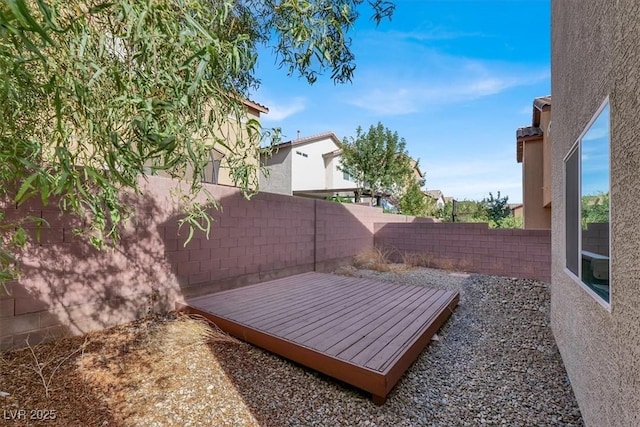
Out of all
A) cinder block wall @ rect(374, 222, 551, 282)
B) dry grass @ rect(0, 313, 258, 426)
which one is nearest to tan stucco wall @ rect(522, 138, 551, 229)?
cinder block wall @ rect(374, 222, 551, 282)

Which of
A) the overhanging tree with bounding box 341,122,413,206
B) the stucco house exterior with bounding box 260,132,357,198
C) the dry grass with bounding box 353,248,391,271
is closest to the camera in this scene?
the dry grass with bounding box 353,248,391,271

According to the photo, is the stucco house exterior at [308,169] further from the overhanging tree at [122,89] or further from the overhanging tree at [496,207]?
the overhanging tree at [122,89]

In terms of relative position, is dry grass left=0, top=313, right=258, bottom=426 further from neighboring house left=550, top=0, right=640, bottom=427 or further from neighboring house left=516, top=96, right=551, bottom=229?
neighboring house left=516, top=96, right=551, bottom=229

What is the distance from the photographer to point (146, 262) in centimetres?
391

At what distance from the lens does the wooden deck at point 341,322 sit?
264cm

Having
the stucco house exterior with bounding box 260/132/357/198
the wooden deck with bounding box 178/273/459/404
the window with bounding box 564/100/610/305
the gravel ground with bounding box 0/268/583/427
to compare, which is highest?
the stucco house exterior with bounding box 260/132/357/198

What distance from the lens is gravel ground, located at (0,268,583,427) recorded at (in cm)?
224

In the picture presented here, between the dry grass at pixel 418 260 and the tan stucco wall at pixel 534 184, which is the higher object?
the tan stucco wall at pixel 534 184

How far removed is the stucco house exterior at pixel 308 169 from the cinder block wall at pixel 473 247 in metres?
5.46

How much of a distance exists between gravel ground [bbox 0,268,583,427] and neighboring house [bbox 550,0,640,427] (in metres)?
0.47

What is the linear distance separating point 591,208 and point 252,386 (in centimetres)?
305

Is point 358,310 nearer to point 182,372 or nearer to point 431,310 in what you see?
point 431,310

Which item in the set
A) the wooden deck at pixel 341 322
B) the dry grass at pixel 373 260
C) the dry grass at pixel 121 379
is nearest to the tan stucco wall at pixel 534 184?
the dry grass at pixel 373 260

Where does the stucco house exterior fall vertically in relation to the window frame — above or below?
above
